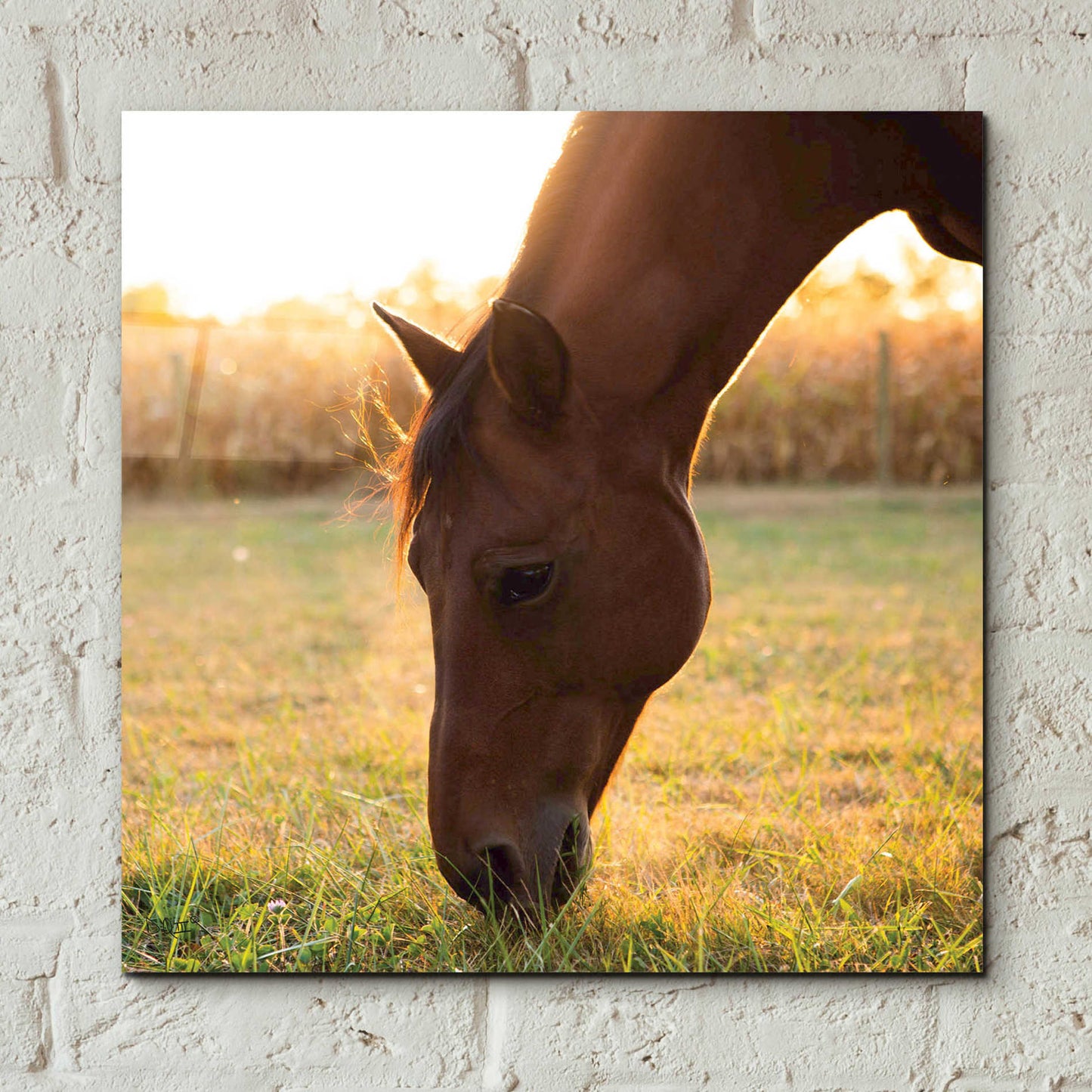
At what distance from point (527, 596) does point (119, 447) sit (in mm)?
461

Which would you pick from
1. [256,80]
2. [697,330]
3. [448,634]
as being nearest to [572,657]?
[448,634]

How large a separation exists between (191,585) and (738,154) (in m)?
2.98

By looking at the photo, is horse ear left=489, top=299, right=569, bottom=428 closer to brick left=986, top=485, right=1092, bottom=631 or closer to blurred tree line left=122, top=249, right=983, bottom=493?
brick left=986, top=485, right=1092, bottom=631

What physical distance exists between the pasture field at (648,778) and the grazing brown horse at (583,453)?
0.10 m

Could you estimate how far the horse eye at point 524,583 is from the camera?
1028 millimetres

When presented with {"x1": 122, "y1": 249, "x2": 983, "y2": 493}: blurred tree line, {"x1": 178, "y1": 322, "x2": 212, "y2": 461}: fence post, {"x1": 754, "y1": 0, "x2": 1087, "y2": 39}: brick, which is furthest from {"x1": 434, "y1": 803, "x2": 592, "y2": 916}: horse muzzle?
{"x1": 178, "y1": 322, "x2": 212, "y2": 461}: fence post

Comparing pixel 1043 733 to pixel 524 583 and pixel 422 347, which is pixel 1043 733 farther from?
pixel 422 347

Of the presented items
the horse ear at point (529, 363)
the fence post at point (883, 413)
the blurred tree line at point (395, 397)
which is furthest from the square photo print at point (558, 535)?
the fence post at point (883, 413)

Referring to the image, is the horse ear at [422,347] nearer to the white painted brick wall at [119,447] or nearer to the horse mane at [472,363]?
the horse mane at [472,363]

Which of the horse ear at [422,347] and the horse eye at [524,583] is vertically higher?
the horse ear at [422,347]

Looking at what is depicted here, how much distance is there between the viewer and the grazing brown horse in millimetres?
1030

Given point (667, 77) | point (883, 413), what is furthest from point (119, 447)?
point (883, 413)

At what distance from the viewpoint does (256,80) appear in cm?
108

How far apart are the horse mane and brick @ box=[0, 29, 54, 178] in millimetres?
485
